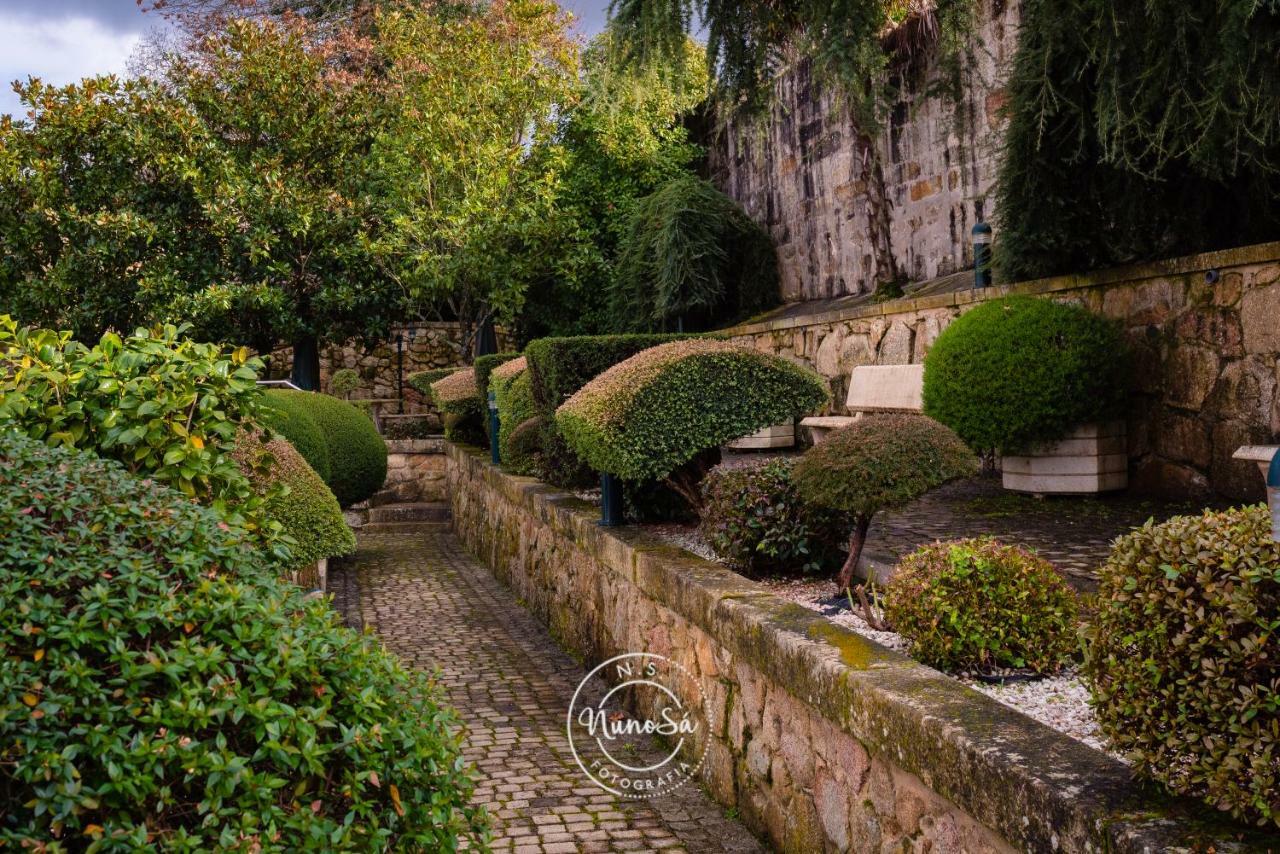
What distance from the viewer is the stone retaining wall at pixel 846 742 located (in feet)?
6.79

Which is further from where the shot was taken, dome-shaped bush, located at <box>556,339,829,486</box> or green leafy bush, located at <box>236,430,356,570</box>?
green leafy bush, located at <box>236,430,356,570</box>

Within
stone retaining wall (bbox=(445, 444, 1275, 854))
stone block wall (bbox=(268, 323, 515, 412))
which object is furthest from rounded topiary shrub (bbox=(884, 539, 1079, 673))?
stone block wall (bbox=(268, 323, 515, 412))

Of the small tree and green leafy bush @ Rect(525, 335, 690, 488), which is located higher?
green leafy bush @ Rect(525, 335, 690, 488)

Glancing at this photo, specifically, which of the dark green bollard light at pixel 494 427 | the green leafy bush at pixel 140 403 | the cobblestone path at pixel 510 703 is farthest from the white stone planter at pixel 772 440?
the green leafy bush at pixel 140 403

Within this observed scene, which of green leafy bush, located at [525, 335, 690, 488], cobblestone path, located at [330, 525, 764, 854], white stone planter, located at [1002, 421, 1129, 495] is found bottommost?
cobblestone path, located at [330, 525, 764, 854]

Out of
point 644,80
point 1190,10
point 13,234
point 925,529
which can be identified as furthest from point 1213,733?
point 13,234

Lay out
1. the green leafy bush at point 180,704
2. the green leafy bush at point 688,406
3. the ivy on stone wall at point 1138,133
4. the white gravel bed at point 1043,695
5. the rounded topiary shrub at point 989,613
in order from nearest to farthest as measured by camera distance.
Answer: the green leafy bush at point 180,704, the white gravel bed at point 1043,695, the rounded topiary shrub at point 989,613, the ivy on stone wall at point 1138,133, the green leafy bush at point 688,406

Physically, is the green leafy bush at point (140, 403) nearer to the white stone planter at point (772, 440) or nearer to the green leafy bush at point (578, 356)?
the green leafy bush at point (578, 356)

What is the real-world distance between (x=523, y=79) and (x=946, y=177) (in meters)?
8.62

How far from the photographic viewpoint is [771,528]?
4984mm

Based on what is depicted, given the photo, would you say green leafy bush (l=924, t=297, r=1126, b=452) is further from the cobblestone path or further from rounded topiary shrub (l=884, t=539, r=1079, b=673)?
rounded topiary shrub (l=884, t=539, r=1079, b=673)

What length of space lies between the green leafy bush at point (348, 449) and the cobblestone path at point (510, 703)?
38.0 inches

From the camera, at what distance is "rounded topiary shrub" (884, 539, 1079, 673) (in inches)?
132

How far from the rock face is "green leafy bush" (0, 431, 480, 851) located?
6.85 m
